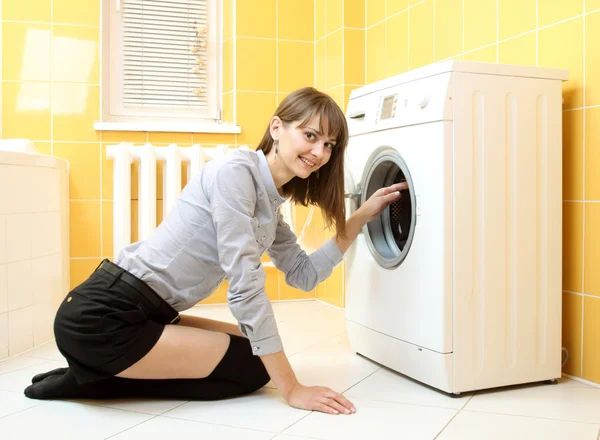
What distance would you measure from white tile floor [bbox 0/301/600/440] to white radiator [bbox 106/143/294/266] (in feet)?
3.57

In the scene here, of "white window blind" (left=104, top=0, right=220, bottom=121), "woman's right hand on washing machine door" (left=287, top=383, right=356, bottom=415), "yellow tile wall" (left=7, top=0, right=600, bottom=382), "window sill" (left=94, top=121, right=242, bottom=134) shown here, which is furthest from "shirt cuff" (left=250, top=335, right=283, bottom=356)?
"white window blind" (left=104, top=0, right=220, bottom=121)

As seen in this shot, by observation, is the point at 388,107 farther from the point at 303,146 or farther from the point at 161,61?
the point at 161,61

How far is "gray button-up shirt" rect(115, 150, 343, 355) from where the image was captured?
1482mm

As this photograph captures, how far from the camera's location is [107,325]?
4.92ft

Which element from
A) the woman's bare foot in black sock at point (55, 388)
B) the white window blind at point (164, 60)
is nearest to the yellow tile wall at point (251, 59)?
the white window blind at point (164, 60)

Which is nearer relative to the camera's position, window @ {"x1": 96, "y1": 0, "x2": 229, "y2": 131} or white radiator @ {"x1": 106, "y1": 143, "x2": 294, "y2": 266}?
white radiator @ {"x1": 106, "y1": 143, "x2": 294, "y2": 266}

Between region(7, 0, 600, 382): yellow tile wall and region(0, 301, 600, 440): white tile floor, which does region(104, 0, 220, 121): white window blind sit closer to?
region(7, 0, 600, 382): yellow tile wall

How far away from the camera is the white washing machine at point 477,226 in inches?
63.4

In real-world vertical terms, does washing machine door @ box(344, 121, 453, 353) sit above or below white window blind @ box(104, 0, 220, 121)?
below

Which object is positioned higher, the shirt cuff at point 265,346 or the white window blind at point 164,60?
the white window blind at point 164,60

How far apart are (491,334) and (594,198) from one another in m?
0.48

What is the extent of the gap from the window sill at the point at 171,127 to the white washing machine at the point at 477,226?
144 centimetres

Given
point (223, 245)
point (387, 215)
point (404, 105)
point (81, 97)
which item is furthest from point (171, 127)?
point (223, 245)

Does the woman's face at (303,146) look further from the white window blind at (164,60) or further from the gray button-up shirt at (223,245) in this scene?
the white window blind at (164,60)
